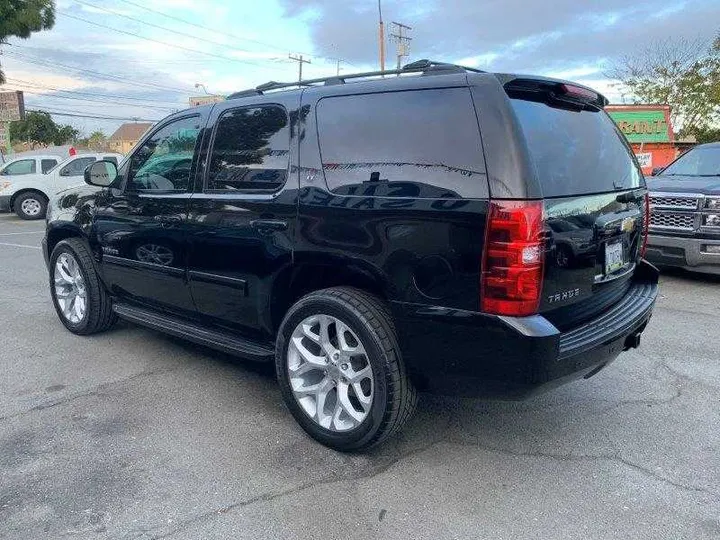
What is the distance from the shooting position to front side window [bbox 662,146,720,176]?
7645 mm

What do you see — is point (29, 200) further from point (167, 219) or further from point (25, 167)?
point (167, 219)

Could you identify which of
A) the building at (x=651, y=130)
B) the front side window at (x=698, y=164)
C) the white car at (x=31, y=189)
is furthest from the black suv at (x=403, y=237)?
the building at (x=651, y=130)

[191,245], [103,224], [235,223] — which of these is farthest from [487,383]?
[103,224]

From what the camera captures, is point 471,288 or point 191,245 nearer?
point 471,288

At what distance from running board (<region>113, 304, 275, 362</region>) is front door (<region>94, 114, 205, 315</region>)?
0.27 feet

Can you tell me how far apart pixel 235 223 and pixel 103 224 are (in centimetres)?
166

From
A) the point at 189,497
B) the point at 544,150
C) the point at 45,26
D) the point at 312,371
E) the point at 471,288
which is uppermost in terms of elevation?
the point at 45,26

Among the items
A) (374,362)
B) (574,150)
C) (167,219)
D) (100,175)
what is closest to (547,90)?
(574,150)

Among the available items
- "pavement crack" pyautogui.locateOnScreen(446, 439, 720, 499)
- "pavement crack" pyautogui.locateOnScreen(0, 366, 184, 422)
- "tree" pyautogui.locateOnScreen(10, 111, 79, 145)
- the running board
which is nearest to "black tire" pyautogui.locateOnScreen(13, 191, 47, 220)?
the running board

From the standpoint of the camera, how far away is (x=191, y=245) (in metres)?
3.88

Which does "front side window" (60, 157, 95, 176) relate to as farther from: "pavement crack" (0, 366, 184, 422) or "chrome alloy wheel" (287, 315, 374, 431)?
"chrome alloy wheel" (287, 315, 374, 431)

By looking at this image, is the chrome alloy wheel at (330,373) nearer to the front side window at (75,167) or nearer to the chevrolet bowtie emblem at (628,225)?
the chevrolet bowtie emblem at (628,225)

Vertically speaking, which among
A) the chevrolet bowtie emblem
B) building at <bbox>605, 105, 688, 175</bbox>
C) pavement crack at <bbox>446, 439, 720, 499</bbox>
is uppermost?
building at <bbox>605, 105, 688, 175</bbox>

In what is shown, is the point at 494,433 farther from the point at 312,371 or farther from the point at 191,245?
the point at 191,245
